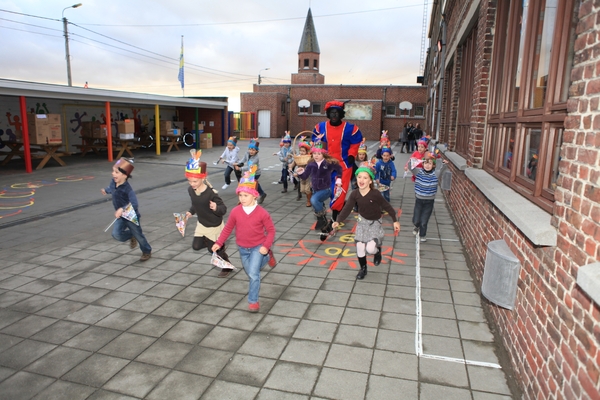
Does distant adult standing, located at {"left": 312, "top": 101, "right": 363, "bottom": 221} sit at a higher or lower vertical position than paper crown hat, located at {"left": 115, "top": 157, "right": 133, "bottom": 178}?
higher

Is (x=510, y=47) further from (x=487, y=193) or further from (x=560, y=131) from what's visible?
(x=560, y=131)

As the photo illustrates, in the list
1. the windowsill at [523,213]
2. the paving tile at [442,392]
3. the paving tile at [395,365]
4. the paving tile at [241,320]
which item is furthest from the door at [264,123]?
the paving tile at [442,392]

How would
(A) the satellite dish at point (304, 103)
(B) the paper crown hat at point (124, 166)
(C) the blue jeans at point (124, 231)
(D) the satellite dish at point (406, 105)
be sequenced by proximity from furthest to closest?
(A) the satellite dish at point (304, 103)
(D) the satellite dish at point (406, 105)
(C) the blue jeans at point (124, 231)
(B) the paper crown hat at point (124, 166)

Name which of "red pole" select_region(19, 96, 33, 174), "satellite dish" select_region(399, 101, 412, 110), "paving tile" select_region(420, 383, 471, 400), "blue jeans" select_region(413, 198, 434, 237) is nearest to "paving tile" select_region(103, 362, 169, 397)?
"paving tile" select_region(420, 383, 471, 400)

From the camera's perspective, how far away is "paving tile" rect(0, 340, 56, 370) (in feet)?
12.1

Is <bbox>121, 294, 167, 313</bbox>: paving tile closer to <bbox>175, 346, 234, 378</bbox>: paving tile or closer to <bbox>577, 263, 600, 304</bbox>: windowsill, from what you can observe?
<bbox>175, 346, 234, 378</bbox>: paving tile

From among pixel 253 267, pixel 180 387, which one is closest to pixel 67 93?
pixel 253 267

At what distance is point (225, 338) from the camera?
4.09m

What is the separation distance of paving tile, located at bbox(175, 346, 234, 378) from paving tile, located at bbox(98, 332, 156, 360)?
0.49 metres

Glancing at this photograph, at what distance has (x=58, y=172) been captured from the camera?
15.3 m

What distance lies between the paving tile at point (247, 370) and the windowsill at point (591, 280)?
2.42m

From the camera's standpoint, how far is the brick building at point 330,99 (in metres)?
40.9

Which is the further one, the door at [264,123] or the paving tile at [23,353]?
the door at [264,123]

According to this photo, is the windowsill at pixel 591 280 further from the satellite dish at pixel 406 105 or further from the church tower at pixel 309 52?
the church tower at pixel 309 52
